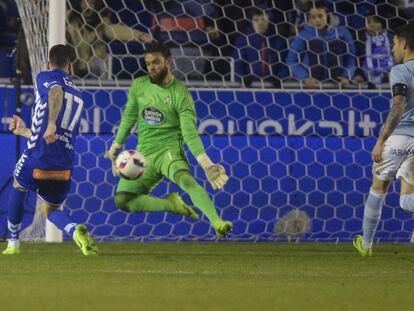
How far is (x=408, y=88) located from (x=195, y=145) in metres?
1.68

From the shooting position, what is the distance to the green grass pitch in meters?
5.91

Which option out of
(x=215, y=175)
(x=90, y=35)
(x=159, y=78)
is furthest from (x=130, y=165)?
(x=90, y=35)

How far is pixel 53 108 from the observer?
8820mm

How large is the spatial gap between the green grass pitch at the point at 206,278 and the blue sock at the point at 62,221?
0.20 m

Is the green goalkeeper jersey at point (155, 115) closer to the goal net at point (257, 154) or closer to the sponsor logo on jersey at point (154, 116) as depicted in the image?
the sponsor logo on jersey at point (154, 116)

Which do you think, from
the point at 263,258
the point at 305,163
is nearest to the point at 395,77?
the point at 263,258

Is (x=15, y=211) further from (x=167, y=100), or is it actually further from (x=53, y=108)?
(x=167, y=100)

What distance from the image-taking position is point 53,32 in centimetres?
1059

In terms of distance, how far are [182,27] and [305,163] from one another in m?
2.14

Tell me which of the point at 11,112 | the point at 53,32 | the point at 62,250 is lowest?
the point at 62,250

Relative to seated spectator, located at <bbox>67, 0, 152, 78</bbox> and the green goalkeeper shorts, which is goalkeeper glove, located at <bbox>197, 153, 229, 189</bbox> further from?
seated spectator, located at <bbox>67, 0, 152, 78</bbox>

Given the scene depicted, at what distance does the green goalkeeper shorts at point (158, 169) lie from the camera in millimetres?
9680

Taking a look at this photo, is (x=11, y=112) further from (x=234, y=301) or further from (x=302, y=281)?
(x=234, y=301)

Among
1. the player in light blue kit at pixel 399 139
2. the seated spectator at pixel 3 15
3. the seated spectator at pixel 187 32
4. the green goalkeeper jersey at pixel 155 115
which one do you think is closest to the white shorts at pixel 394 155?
the player in light blue kit at pixel 399 139
